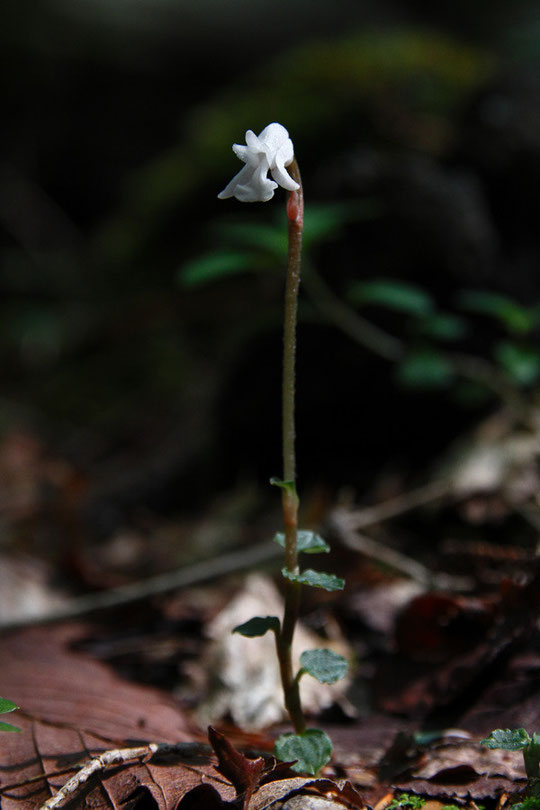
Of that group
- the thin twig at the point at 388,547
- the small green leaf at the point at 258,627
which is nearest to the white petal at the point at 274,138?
the small green leaf at the point at 258,627

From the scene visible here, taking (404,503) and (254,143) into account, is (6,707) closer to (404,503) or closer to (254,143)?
(254,143)

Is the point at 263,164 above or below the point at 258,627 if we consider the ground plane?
above

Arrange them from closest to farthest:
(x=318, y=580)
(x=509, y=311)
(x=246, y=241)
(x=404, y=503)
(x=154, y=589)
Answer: (x=318, y=580) → (x=154, y=589) → (x=509, y=311) → (x=404, y=503) → (x=246, y=241)

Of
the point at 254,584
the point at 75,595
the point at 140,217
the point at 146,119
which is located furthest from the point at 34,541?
the point at 146,119

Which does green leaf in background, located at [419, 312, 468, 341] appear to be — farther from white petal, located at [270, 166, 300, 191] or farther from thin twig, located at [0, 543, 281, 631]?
white petal, located at [270, 166, 300, 191]

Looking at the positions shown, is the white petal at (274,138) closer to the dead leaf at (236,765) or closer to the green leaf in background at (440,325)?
the dead leaf at (236,765)

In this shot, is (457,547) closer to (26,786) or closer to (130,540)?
(26,786)

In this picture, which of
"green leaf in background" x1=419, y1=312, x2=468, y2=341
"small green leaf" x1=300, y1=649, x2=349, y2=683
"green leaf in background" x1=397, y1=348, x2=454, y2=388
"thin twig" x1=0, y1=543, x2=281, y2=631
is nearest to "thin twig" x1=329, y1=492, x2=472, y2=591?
"thin twig" x1=0, y1=543, x2=281, y2=631

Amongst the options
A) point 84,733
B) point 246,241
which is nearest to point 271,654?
point 84,733
